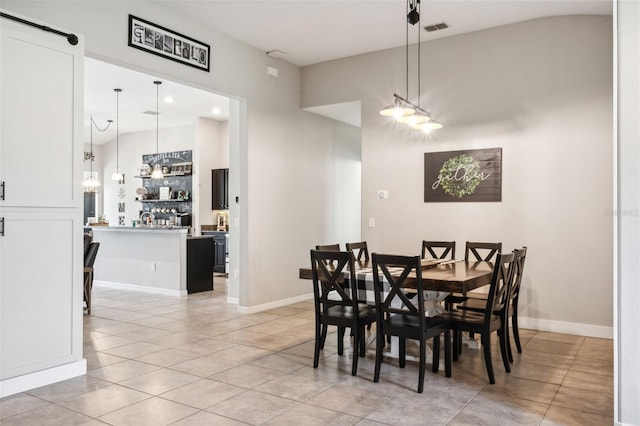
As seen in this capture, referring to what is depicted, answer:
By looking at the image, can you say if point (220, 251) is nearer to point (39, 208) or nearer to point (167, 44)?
point (167, 44)

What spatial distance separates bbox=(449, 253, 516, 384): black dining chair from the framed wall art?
1789mm

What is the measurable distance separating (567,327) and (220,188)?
7.12m

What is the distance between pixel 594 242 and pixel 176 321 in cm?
445

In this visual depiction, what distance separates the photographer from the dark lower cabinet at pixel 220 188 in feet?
33.2

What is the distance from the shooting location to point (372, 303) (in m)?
4.10

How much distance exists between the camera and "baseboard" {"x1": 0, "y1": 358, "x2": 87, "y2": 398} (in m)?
3.21

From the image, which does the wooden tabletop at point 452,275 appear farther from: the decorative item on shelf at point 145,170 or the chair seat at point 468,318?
the decorative item on shelf at point 145,170

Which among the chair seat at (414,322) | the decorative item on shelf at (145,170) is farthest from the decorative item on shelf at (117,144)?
the chair seat at (414,322)

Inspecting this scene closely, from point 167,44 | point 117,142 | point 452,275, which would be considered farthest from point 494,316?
point 117,142

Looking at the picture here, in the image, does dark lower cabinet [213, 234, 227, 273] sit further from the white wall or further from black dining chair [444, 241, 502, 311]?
the white wall

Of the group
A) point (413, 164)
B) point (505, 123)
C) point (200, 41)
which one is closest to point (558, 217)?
point (505, 123)

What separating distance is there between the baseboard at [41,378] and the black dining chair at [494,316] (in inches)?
109

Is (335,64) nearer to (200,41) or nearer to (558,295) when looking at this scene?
(200,41)

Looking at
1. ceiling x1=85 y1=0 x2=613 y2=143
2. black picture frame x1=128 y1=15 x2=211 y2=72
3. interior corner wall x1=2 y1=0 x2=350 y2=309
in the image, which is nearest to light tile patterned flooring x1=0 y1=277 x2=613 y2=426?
interior corner wall x1=2 y1=0 x2=350 y2=309
